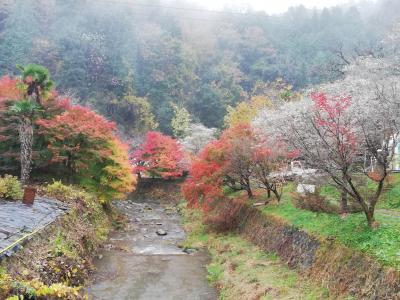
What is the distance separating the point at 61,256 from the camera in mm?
13984

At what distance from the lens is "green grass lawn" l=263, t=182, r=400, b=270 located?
1075cm

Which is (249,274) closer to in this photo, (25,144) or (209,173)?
(209,173)

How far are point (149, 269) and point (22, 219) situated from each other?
6.12 meters

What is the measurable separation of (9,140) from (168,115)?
33.9m

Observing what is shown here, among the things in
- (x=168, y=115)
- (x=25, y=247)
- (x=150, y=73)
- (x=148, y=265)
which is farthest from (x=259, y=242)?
(x=150, y=73)

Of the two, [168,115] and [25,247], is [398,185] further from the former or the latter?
[168,115]

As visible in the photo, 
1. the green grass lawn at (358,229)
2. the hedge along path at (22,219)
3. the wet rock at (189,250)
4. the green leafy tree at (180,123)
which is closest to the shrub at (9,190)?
the hedge along path at (22,219)

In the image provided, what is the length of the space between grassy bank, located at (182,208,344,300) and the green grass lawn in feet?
5.79

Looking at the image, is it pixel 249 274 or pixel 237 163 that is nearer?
pixel 249 274

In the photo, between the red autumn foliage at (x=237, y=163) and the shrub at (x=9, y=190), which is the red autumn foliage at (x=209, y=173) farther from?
the shrub at (x=9, y=190)

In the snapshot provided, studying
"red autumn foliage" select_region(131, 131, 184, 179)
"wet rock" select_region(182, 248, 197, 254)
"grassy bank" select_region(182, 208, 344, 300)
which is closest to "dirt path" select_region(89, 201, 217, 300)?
"wet rock" select_region(182, 248, 197, 254)

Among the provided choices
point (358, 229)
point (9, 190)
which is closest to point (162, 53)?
point (9, 190)

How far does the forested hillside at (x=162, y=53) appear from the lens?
182 ft

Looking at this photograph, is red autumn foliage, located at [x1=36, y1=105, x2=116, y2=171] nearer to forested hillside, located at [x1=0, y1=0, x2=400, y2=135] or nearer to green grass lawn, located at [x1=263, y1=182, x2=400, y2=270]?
green grass lawn, located at [x1=263, y1=182, x2=400, y2=270]
